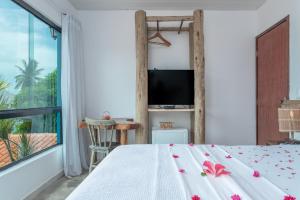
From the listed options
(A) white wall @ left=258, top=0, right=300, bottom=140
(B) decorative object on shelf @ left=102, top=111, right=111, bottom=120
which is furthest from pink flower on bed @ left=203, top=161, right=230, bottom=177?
(B) decorative object on shelf @ left=102, top=111, right=111, bottom=120

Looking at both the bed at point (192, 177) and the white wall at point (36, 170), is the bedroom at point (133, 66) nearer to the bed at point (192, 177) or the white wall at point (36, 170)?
the white wall at point (36, 170)

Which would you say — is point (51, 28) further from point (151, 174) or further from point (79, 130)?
point (151, 174)

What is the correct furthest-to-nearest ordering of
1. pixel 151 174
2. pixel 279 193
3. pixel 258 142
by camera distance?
pixel 258 142 → pixel 151 174 → pixel 279 193

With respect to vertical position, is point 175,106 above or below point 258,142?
above

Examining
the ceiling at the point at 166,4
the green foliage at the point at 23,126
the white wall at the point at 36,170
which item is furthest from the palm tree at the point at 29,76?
the ceiling at the point at 166,4

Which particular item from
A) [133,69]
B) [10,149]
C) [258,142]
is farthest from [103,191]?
[258,142]

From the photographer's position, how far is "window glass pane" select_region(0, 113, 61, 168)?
2404 mm

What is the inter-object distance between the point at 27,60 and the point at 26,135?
0.85 meters

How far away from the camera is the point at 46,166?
9.75 ft

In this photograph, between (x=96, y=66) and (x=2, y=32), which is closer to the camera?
(x=2, y=32)

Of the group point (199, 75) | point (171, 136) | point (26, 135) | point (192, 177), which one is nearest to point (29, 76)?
point (26, 135)

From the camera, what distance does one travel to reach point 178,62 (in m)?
4.07

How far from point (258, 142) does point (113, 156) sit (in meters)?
3.12

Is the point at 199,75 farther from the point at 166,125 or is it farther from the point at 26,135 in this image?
the point at 26,135
